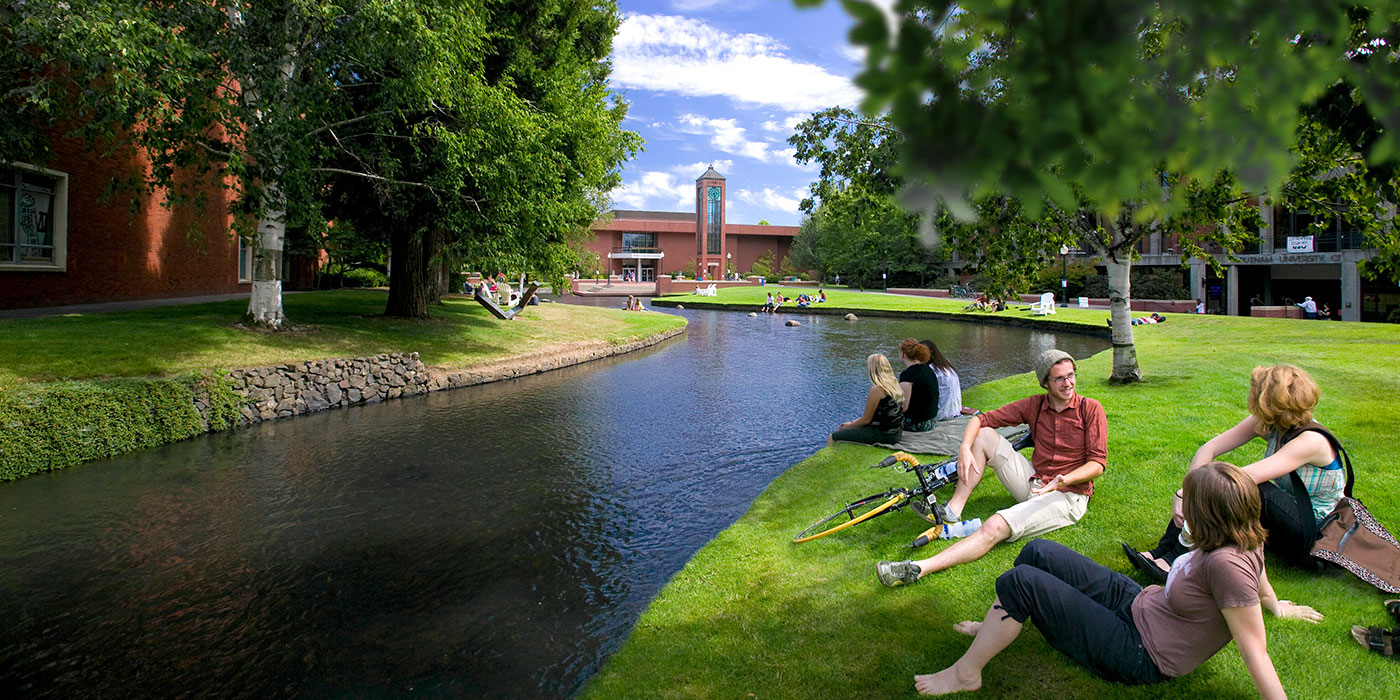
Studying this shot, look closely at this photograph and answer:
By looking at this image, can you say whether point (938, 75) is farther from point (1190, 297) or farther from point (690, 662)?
point (1190, 297)

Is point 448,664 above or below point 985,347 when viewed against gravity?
below

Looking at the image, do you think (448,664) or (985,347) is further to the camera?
(985,347)

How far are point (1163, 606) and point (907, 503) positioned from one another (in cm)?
287

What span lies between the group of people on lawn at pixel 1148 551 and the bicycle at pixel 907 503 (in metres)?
0.13

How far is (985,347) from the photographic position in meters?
25.8

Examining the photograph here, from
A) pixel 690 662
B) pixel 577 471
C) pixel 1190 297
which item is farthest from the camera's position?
pixel 1190 297

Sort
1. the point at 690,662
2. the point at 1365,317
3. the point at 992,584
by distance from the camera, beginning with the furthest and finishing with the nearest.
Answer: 1. the point at 1365,317
2. the point at 992,584
3. the point at 690,662

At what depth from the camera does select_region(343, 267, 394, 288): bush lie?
41594 millimetres

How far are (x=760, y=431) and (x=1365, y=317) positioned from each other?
3881 centimetres

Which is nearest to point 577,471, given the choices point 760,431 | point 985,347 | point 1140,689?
point 760,431

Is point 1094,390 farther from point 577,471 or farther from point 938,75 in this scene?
point 938,75

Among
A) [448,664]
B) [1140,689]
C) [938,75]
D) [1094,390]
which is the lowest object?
[448,664]

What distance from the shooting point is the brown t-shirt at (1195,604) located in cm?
316

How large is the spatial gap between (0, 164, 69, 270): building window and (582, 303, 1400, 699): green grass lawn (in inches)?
785
